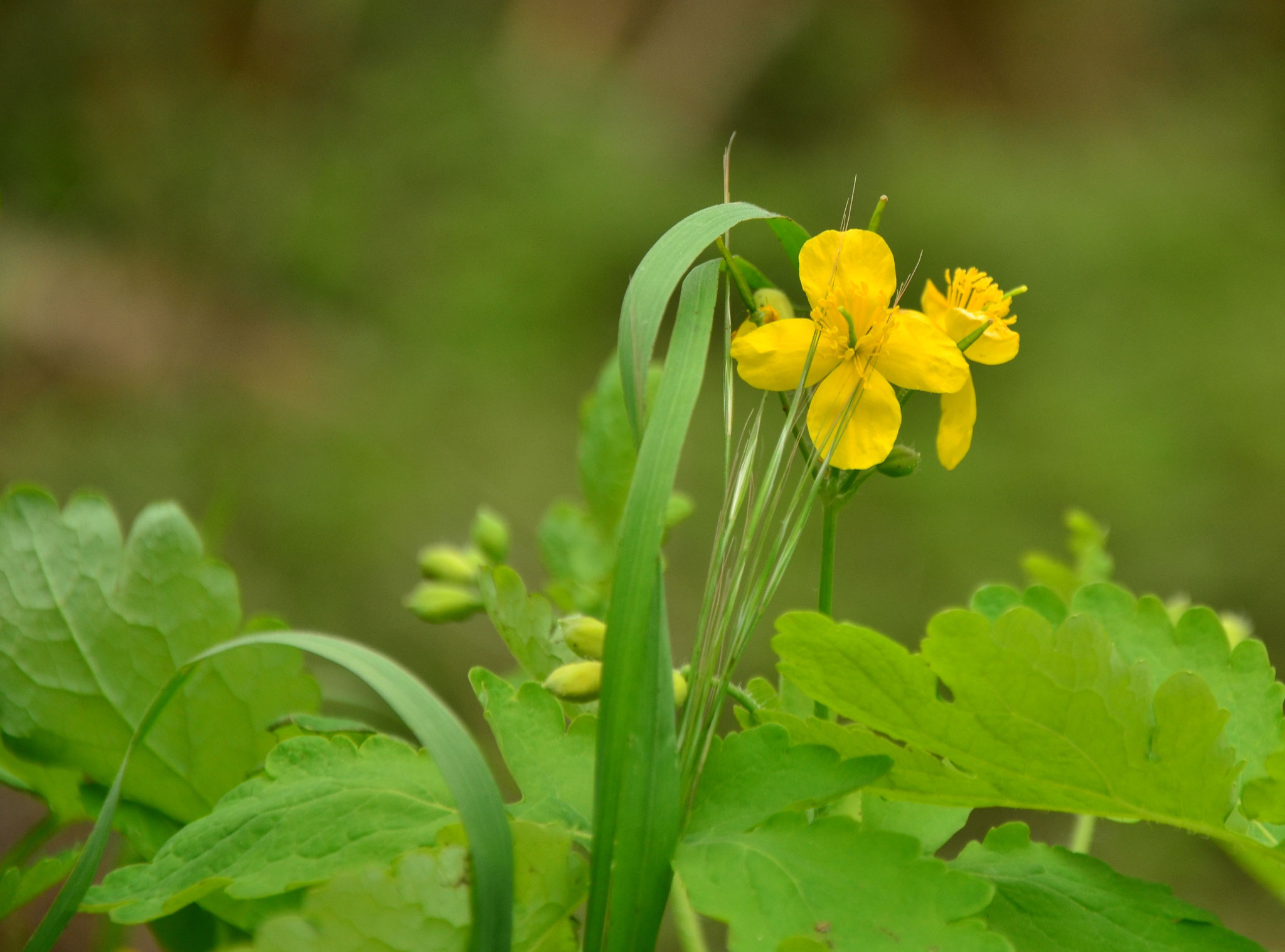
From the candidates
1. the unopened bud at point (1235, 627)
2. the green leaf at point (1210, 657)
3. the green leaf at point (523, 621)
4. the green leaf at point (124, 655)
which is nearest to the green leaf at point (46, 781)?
the green leaf at point (124, 655)

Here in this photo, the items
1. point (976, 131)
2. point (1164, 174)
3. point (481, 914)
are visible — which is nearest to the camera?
point (481, 914)

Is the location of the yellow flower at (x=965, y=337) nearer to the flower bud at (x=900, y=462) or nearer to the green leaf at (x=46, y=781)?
the flower bud at (x=900, y=462)

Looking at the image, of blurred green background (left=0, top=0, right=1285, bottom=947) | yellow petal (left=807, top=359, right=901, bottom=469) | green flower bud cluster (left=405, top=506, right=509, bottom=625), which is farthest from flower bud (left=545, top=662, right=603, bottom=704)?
blurred green background (left=0, top=0, right=1285, bottom=947)

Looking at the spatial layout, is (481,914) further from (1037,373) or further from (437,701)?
(1037,373)

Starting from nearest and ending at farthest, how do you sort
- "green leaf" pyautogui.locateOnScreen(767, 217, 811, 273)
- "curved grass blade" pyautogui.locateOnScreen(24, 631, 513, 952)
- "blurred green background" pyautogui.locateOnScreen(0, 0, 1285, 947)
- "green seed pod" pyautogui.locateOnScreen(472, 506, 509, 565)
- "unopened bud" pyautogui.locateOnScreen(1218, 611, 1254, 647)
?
"curved grass blade" pyautogui.locateOnScreen(24, 631, 513, 952) → "green leaf" pyautogui.locateOnScreen(767, 217, 811, 273) → "unopened bud" pyautogui.locateOnScreen(1218, 611, 1254, 647) → "green seed pod" pyautogui.locateOnScreen(472, 506, 509, 565) → "blurred green background" pyautogui.locateOnScreen(0, 0, 1285, 947)

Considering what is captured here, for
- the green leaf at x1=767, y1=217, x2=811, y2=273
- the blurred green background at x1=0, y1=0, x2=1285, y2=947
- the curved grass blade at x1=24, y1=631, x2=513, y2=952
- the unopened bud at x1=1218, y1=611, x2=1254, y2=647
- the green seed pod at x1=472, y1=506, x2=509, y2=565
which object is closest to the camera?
the curved grass blade at x1=24, y1=631, x2=513, y2=952

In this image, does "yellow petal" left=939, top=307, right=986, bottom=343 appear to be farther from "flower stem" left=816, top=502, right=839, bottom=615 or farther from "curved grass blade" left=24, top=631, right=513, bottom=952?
"curved grass blade" left=24, top=631, right=513, bottom=952

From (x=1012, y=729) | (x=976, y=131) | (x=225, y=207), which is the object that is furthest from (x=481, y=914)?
(x=976, y=131)

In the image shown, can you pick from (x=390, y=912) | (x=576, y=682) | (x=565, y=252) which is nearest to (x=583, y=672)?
(x=576, y=682)
